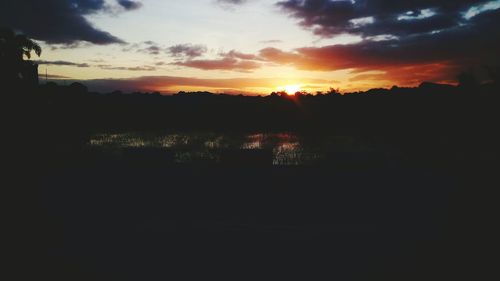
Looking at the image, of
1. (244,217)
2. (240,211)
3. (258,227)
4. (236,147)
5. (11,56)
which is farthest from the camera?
(236,147)

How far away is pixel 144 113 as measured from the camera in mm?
36000

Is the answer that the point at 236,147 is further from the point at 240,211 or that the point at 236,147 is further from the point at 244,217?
the point at 244,217

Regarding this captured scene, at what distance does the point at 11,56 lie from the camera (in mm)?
12938

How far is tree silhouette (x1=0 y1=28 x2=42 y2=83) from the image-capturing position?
41.3 feet

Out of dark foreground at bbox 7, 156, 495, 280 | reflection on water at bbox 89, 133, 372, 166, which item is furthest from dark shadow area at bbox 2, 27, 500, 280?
reflection on water at bbox 89, 133, 372, 166

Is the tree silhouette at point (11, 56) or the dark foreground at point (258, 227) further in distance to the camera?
the tree silhouette at point (11, 56)

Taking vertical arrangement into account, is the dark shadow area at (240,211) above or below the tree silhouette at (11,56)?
below

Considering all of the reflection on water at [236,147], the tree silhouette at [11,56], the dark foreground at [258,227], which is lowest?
the dark foreground at [258,227]

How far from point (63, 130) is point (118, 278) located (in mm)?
14229

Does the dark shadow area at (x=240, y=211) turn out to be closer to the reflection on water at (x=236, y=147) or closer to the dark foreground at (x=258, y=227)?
the dark foreground at (x=258, y=227)

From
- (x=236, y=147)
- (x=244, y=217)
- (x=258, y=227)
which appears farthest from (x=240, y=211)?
(x=236, y=147)

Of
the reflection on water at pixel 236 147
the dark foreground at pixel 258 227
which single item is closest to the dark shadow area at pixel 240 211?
the dark foreground at pixel 258 227

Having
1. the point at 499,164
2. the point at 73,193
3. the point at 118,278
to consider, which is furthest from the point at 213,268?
the point at 499,164

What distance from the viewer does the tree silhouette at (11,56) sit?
1259 cm
